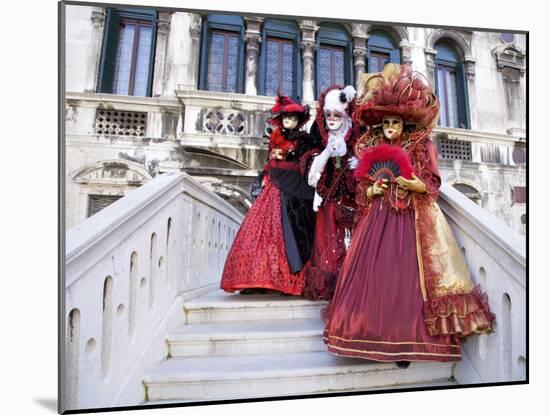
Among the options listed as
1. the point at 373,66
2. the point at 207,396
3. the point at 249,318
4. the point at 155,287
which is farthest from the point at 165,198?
the point at 373,66

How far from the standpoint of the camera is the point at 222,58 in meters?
3.69

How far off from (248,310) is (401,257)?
89cm

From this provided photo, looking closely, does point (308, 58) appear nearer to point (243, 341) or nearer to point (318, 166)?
point (318, 166)

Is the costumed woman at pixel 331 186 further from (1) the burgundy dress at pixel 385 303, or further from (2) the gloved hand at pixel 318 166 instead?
(1) the burgundy dress at pixel 385 303

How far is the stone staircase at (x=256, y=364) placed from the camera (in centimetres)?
200

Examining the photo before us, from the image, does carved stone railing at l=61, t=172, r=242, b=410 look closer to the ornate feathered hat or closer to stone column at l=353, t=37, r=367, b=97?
the ornate feathered hat

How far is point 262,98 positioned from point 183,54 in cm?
69

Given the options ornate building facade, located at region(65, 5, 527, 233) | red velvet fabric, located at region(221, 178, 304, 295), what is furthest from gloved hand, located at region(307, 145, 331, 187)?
ornate building facade, located at region(65, 5, 527, 233)

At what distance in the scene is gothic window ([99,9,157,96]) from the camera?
2789 millimetres

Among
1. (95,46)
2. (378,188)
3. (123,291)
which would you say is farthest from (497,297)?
(95,46)

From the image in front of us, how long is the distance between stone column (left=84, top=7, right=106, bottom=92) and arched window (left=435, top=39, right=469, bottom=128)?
6.86 ft

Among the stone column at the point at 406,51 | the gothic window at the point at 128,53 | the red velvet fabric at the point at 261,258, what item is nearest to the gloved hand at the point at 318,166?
the red velvet fabric at the point at 261,258

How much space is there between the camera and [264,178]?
10.3 feet

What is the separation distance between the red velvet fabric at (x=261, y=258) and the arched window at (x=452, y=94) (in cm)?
136
